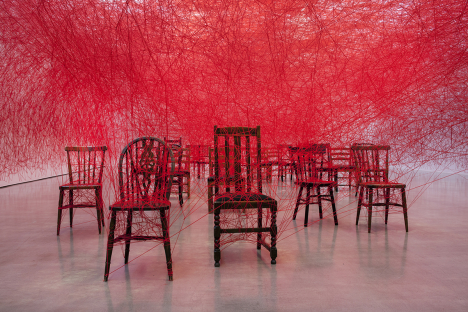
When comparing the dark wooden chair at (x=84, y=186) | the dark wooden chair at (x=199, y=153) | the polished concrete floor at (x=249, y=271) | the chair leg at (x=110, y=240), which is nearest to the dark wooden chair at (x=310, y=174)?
the polished concrete floor at (x=249, y=271)

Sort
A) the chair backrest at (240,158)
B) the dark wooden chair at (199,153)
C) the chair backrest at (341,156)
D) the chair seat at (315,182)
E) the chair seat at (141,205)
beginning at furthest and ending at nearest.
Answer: the dark wooden chair at (199,153), the chair backrest at (341,156), the chair seat at (315,182), the chair backrest at (240,158), the chair seat at (141,205)

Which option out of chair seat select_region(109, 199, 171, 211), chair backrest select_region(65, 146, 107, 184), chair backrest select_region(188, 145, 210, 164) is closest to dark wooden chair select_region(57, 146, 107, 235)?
chair backrest select_region(65, 146, 107, 184)

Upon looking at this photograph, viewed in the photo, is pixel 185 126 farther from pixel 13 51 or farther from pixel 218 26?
pixel 13 51

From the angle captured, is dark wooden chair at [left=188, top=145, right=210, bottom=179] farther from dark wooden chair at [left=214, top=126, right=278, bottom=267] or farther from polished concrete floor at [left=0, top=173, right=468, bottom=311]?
dark wooden chair at [left=214, top=126, right=278, bottom=267]

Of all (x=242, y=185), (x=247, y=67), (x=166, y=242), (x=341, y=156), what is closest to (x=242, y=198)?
(x=242, y=185)

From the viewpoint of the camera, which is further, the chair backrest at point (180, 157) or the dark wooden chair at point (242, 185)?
the chair backrest at point (180, 157)

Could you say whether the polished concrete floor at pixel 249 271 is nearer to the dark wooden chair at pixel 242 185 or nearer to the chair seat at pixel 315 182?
the dark wooden chair at pixel 242 185

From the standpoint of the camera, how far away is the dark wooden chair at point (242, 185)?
2.12 m

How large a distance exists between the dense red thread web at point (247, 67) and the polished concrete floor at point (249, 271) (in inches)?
25.0

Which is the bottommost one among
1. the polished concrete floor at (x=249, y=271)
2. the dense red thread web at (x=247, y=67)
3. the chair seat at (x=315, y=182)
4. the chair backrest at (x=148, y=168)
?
the polished concrete floor at (x=249, y=271)

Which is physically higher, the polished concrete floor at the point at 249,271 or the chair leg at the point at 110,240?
the chair leg at the point at 110,240

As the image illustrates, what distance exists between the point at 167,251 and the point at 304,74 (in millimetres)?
2213

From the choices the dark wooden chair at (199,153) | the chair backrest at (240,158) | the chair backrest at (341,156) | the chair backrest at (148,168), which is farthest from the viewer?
the dark wooden chair at (199,153)

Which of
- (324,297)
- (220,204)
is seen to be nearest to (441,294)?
(324,297)
